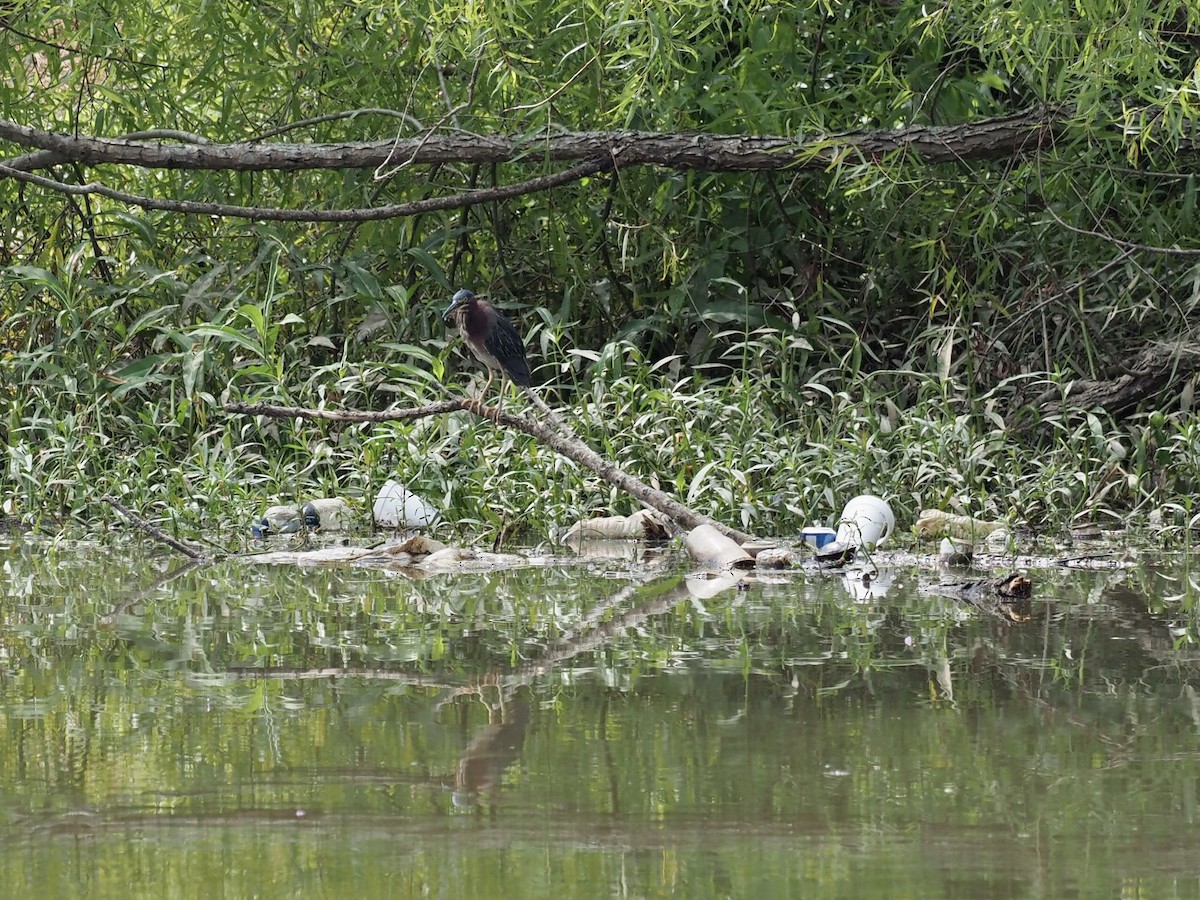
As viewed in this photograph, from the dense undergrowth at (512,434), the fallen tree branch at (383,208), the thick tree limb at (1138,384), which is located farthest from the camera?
the fallen tree branch at (383,208)

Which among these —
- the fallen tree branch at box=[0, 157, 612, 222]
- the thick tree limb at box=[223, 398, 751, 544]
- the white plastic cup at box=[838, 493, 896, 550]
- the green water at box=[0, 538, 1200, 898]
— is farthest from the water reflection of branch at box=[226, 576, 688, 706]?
the fallen tree branch at box=[0, 157, 612, 222]

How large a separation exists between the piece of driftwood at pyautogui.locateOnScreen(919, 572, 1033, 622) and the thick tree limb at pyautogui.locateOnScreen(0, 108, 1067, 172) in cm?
224

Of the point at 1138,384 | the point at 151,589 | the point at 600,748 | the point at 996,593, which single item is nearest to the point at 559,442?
the point at 151,589

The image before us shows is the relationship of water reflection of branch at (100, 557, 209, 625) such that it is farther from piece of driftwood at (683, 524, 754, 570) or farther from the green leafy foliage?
piece of driftwood at (683, 524, 754, 570)

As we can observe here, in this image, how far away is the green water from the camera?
163cm

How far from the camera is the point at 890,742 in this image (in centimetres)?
215

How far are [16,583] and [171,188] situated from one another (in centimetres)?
332

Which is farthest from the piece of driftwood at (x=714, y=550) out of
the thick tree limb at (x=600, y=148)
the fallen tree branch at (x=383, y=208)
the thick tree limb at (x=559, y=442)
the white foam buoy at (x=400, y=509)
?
the fallen tree branch at (x=383, y=208)

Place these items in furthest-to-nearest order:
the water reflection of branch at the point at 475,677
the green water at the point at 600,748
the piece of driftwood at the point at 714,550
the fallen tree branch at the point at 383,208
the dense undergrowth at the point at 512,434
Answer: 1. the fallen tree branch at the point at 383,208
2. the dense undergrowth at the point at 512,434
3. the piece of driftwood at the point at 714,550
4. the water reflection of branch at the point at 475,677
5. the green water at the point at 600,748

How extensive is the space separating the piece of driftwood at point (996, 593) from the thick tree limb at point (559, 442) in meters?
0.84

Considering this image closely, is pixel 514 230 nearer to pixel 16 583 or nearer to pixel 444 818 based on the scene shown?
pixel 16 583

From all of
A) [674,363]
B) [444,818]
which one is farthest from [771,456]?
[444,818]

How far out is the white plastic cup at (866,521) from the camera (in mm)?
4543

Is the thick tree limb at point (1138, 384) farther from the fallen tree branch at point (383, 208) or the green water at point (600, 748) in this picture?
the green water at point (600, 748)
